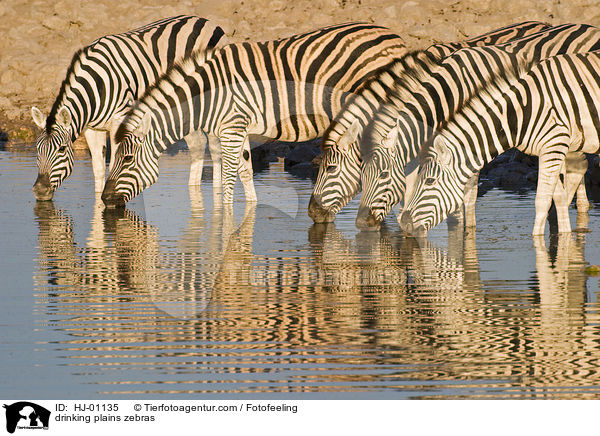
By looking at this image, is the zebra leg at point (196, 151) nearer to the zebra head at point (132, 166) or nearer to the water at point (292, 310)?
the zebra head at point (132, 166)

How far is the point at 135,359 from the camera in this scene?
7.78m

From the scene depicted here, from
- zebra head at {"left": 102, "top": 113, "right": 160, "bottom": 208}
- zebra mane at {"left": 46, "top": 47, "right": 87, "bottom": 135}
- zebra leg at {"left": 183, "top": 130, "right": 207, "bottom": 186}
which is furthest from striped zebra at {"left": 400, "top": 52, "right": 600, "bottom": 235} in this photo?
zebra mane at {"left": 46, "top": 47, "right": 87, "bottom": 135}

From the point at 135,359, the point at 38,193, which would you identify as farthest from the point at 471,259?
the point at 38,193

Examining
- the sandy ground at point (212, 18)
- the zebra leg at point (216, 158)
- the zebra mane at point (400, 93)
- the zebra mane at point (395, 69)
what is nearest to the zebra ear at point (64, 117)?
the zebra leg at point (216, 158)

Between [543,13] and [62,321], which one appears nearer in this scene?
[62,321]

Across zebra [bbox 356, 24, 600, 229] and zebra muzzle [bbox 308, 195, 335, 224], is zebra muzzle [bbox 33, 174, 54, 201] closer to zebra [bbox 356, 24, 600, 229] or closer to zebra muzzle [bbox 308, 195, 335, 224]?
zebra muzzle [bbox 308, 195, 335, 224]

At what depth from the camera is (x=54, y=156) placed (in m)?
16.9

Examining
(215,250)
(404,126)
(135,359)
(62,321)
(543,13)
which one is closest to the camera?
(135,359)

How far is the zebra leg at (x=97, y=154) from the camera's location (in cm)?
1802

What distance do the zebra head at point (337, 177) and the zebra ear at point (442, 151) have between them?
184 cm

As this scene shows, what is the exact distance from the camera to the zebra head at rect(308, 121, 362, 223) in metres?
14.4

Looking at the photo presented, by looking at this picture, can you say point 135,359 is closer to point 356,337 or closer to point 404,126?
point 356,337

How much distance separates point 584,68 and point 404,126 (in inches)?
87.0
